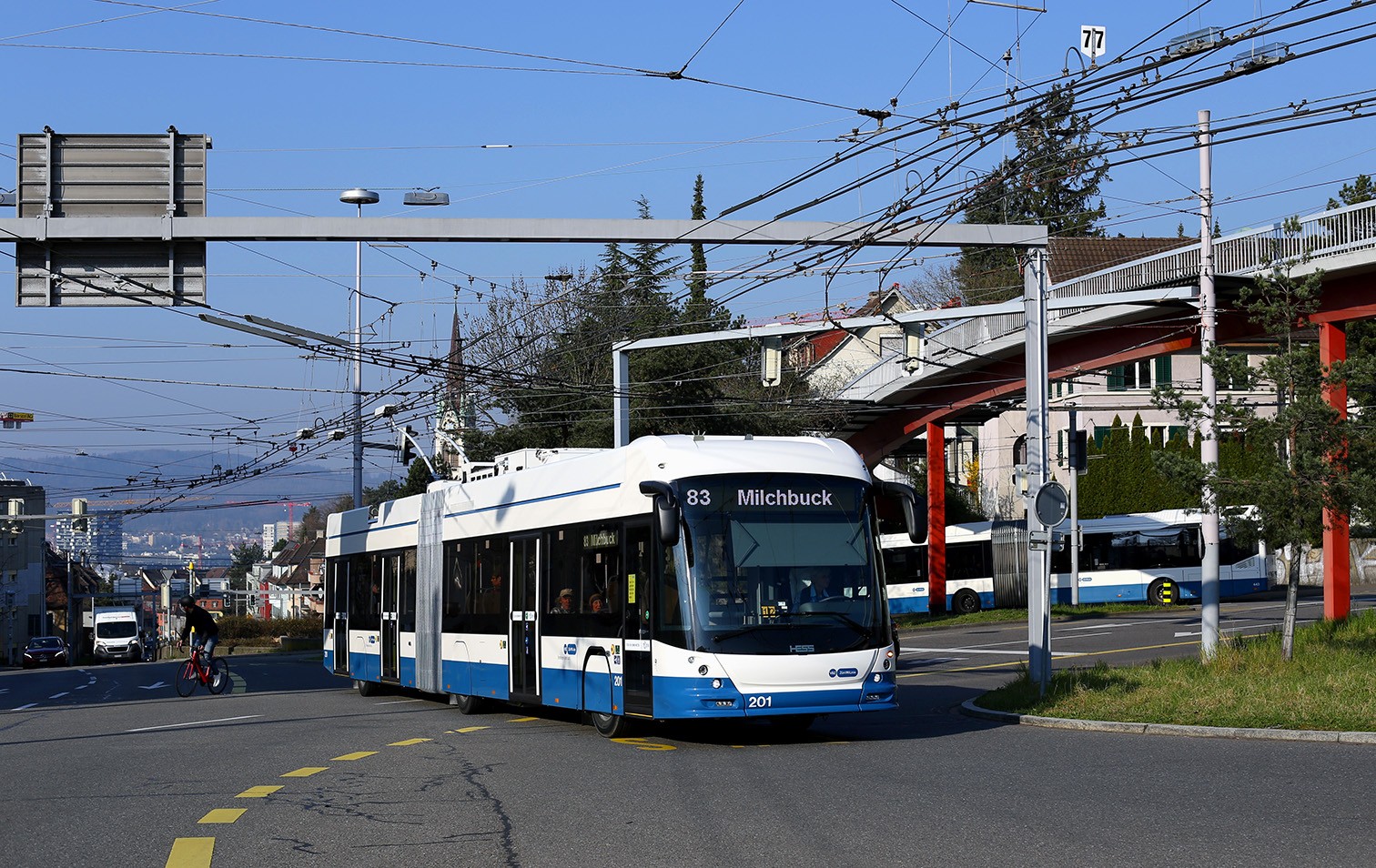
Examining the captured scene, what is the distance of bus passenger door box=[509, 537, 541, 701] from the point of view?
717 inches

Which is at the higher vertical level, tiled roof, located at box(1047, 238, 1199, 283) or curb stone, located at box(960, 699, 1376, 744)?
tiled roof, located at box(1047, 238, 1199, 283)

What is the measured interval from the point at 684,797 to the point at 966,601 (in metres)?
45.5

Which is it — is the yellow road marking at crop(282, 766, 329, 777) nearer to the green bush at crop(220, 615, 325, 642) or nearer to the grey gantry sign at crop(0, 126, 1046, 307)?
the grey gantry sign at crop(0, 126, 1046, 307)

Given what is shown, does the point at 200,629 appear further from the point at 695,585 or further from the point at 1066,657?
the point at 695,585

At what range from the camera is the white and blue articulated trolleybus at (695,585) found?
14633 millimetres

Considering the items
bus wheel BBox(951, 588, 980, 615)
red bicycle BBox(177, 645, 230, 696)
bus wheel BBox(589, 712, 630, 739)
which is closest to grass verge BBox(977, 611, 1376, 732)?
bus wheel BBox(589, 712, 630, 739)

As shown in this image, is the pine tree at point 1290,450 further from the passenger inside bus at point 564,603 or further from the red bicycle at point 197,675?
the red bicycle at point 197,675

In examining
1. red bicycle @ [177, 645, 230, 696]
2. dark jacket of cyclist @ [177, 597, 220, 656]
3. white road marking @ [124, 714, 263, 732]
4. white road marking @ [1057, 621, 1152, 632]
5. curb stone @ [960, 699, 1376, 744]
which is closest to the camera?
curb stone @ [960, 699, 1376, 744]

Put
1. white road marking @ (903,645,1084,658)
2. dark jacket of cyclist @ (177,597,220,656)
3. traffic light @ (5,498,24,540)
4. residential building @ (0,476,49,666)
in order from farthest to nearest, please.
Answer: residential building @ (0,476,49,666) → traffic light @ (5,498,24,540) → white road marking @ (903,645,1084,658) → dark jacket of cyclist @ (177,597,220,656)

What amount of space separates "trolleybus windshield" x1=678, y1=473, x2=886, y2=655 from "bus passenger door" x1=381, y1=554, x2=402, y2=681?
9.70m

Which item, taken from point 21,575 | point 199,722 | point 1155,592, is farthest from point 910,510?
point 21,575

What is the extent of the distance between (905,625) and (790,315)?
1454 cm

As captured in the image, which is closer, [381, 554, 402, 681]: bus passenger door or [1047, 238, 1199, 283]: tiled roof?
[381, 554, 402, 681]: bus passenger door

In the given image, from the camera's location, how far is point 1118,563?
5306 cm
